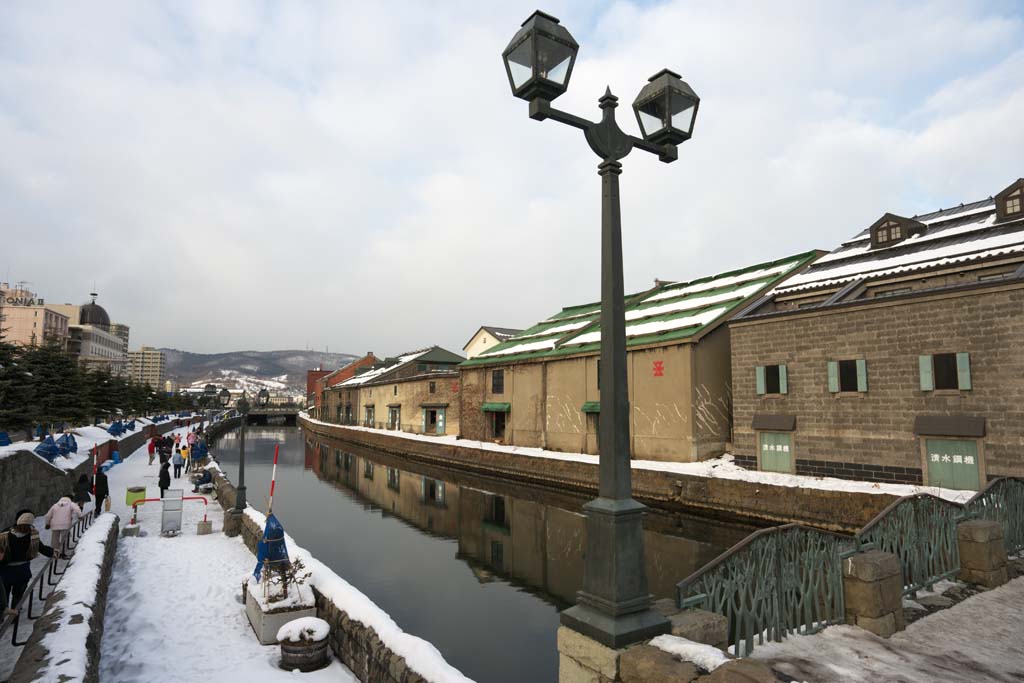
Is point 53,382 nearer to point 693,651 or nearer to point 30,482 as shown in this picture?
point 30,482

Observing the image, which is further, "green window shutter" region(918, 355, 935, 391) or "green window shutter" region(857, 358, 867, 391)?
"green window shutter" region(857, 358, 867, 391)

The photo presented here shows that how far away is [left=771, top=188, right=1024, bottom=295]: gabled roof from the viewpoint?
20.2 meters

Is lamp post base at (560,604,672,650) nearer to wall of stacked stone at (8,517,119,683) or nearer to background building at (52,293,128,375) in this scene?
wall of stacked stone at (8,517,119,683)

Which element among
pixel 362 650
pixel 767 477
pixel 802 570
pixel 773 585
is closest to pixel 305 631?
pixel 362 650

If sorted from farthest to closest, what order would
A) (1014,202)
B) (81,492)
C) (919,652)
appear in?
(1014,202) < (81,492) < (919,652)

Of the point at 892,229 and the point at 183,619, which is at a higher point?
the point at 892,229

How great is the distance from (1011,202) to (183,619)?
2878cm

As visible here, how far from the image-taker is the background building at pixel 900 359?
16.8 m

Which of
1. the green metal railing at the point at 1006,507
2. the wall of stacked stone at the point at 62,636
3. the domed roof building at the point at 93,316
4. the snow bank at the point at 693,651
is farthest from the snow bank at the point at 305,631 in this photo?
the domed roof building at the point at 93,316

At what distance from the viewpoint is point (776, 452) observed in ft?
72.9

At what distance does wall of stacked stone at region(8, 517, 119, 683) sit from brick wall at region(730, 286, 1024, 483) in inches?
829

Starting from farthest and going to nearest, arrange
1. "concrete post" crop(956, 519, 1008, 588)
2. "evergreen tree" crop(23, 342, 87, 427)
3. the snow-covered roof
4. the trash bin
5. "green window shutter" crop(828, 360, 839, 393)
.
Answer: "evergreen tree" crop(23, 342, 87, 427) → "green window shutter" crop(828, 360, 839, 393) → the snow-covered roof → the trash bin → "concrete post" crop(956, 519, 1008, 588)

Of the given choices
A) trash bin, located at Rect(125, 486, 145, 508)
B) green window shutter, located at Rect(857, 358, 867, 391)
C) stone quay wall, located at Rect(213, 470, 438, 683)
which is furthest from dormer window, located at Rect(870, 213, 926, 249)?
trash bin, located at Rect(125, 486, 145, 508)

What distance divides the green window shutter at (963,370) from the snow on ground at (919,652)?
12.8 metres
